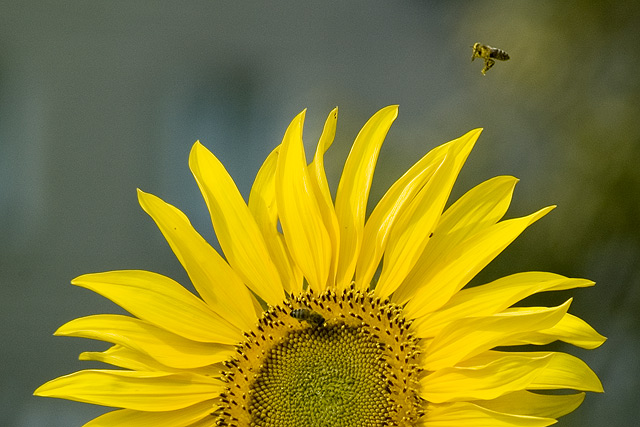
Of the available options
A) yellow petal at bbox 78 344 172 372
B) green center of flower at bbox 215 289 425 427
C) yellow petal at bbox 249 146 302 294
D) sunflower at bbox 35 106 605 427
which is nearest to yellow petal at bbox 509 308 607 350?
sunflower at bbox 35 106 605 427

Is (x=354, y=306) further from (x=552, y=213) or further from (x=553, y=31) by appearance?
(x=553, y=31)

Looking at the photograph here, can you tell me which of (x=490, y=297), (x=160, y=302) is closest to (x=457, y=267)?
(x=490, y=297)

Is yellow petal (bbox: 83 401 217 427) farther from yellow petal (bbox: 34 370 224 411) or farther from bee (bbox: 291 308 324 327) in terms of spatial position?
bee (bbox: 291 308 324 327)

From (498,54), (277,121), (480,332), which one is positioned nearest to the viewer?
(480,332)

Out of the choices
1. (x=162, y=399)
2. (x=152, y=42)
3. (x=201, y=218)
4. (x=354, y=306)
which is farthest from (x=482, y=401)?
(x=152, y=42)

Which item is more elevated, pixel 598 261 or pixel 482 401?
pixel 598 261

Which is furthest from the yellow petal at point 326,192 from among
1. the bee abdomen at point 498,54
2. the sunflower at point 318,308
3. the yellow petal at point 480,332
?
the bee abdomen at point 498,54

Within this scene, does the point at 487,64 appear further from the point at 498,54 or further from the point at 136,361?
the point at 136,361

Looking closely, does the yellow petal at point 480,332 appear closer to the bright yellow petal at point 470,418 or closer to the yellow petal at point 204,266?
the bright yellow petal at point 470,418
